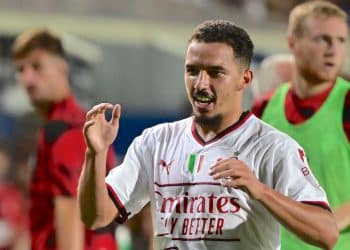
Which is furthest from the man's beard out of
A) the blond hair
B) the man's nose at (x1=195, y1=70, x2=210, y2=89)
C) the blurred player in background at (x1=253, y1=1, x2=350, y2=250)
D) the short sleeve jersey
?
the short sleeve jersey

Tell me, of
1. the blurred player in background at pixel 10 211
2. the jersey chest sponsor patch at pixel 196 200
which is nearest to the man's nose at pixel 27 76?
the jersey chest sponsor patch at pixel 196 200

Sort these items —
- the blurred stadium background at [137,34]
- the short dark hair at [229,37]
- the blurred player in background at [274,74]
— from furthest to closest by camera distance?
the blurred stadium background at [137,34], the blurred player in background at [274,74], the short dark hair at [229,37]

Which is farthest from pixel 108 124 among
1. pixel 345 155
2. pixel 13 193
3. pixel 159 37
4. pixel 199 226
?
pixel 159 37

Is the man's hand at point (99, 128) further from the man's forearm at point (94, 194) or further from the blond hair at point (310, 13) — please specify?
the blond hair at point (310, 13)

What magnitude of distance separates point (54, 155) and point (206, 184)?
1747mm

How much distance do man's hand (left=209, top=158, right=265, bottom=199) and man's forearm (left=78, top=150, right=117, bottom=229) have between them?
0.44 m

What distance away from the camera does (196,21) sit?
15.7 metres

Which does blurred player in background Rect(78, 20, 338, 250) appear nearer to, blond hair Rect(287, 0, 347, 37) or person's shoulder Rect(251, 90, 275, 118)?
person's shoulder Rect(251, 90, 275, 118)

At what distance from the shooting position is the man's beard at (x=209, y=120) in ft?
14.7

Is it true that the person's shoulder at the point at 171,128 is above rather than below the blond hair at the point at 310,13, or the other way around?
below

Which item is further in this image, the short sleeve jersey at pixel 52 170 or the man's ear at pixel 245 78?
the short sleeve jersey at pixel 52 170

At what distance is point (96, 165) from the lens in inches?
173

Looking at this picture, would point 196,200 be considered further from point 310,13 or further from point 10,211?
point 10,211

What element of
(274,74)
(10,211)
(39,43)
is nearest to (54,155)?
(39,43)
